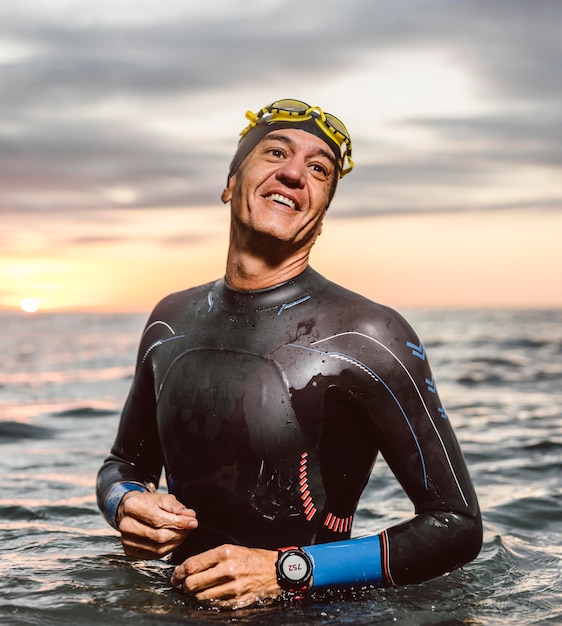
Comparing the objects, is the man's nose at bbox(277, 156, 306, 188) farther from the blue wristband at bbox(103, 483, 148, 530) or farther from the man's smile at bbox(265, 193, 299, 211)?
the blue wristband at bbox(103, 483, 148, 530)

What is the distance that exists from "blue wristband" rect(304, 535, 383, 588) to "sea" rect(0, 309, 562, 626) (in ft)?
0.53

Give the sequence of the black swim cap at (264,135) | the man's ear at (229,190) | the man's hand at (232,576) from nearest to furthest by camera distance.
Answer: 1. the man's hand at (232,576)
2. the black swim cap at (264,135)
3. the man's ear at (229,190)

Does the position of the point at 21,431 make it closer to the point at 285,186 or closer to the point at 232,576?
the point at 285,186

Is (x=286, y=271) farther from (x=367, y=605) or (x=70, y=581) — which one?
(x=70, y=581)

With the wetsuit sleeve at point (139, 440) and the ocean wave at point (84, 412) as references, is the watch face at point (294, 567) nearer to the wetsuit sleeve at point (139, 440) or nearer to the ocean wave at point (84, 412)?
the wetsuit sleeve at point (139, 440)

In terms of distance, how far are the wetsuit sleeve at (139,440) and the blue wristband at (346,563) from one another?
Result: 1012 millimetres

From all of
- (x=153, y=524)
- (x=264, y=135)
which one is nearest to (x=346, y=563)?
(x=153, y=524)

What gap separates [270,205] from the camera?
3828 millimetres

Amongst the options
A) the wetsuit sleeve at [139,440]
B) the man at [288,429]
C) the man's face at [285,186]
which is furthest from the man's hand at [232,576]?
the man's face at [285,186]

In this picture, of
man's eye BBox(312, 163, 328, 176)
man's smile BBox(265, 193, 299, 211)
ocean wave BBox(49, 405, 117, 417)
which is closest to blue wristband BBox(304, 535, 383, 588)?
man's smile BBox(265, 193, 299, 211)

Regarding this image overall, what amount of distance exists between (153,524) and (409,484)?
1.03 metres

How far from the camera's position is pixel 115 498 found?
3.80 m

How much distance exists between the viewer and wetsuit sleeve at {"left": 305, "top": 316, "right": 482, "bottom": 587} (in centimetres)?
345

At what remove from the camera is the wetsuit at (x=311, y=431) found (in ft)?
11.6
